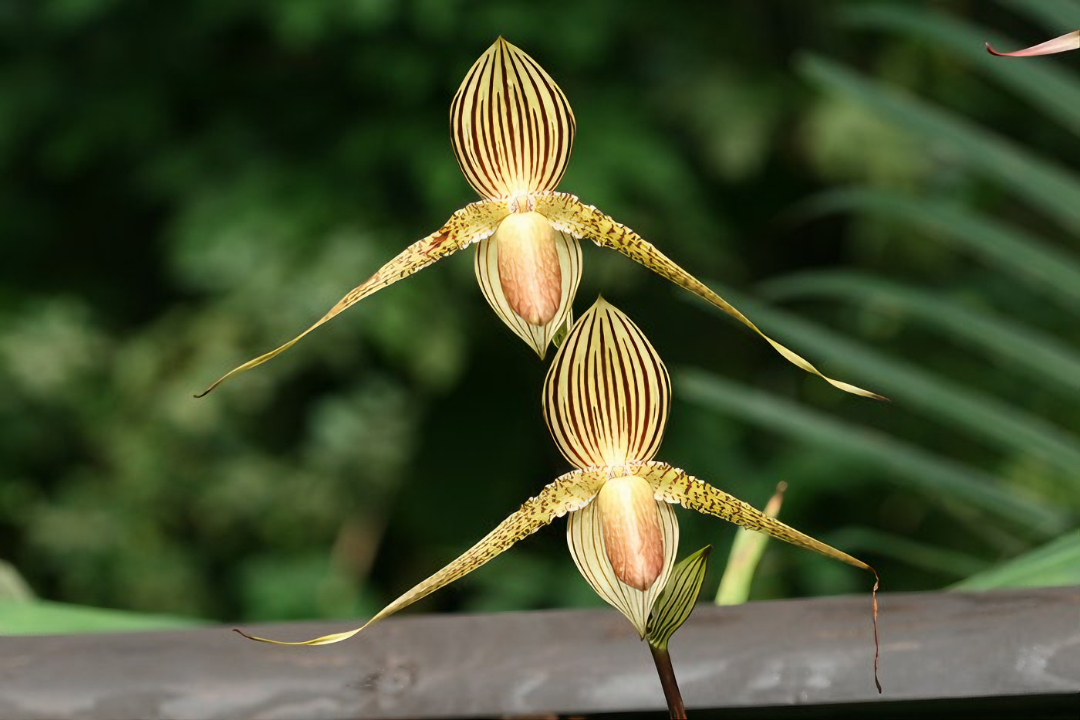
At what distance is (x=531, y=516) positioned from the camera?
212 mm

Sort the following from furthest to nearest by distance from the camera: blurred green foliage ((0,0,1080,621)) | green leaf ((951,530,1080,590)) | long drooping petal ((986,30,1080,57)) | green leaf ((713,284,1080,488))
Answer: blurred green foliage ((0,0,1080,621)), green leaf ((713,284,1080,488)), green leaf ((951,530,1080,590)), long drooping petal ((986,30,1080,57))

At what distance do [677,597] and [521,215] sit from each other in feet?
0.25

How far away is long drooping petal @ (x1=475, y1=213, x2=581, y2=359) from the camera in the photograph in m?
0.22

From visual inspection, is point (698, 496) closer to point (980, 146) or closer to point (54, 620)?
point (54, 620)

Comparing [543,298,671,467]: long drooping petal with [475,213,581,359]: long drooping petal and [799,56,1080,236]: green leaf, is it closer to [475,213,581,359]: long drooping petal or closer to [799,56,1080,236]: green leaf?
[475,213,581,359]: long drooping petal

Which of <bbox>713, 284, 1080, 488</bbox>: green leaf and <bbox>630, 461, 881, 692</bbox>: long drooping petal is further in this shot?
<bbox>713, 284, 1080, 488</bbox>: green leaf

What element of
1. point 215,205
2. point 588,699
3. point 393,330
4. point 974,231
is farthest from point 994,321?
point 215,205

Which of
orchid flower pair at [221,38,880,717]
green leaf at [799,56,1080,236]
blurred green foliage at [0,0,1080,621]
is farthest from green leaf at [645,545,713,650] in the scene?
blurred green foliage at [0,0,1080,621]

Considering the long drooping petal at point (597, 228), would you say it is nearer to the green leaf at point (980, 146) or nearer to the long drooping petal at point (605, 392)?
the long drooping petal at point (605, 392)

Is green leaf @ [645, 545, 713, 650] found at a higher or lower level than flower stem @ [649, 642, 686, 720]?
higher

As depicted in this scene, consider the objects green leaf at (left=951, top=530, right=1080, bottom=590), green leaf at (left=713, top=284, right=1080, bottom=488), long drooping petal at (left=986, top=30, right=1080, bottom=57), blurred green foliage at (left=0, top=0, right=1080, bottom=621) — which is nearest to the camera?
long drooping petal at (left=986, top=30, right=1080, bottom=57)

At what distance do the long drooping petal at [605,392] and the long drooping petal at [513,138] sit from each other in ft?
0.10

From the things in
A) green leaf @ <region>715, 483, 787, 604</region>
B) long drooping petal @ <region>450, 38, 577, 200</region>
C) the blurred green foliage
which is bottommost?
green leaf @ <region>715, 483, 787, 604</region>

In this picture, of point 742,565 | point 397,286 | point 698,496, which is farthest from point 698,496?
point 397,286
